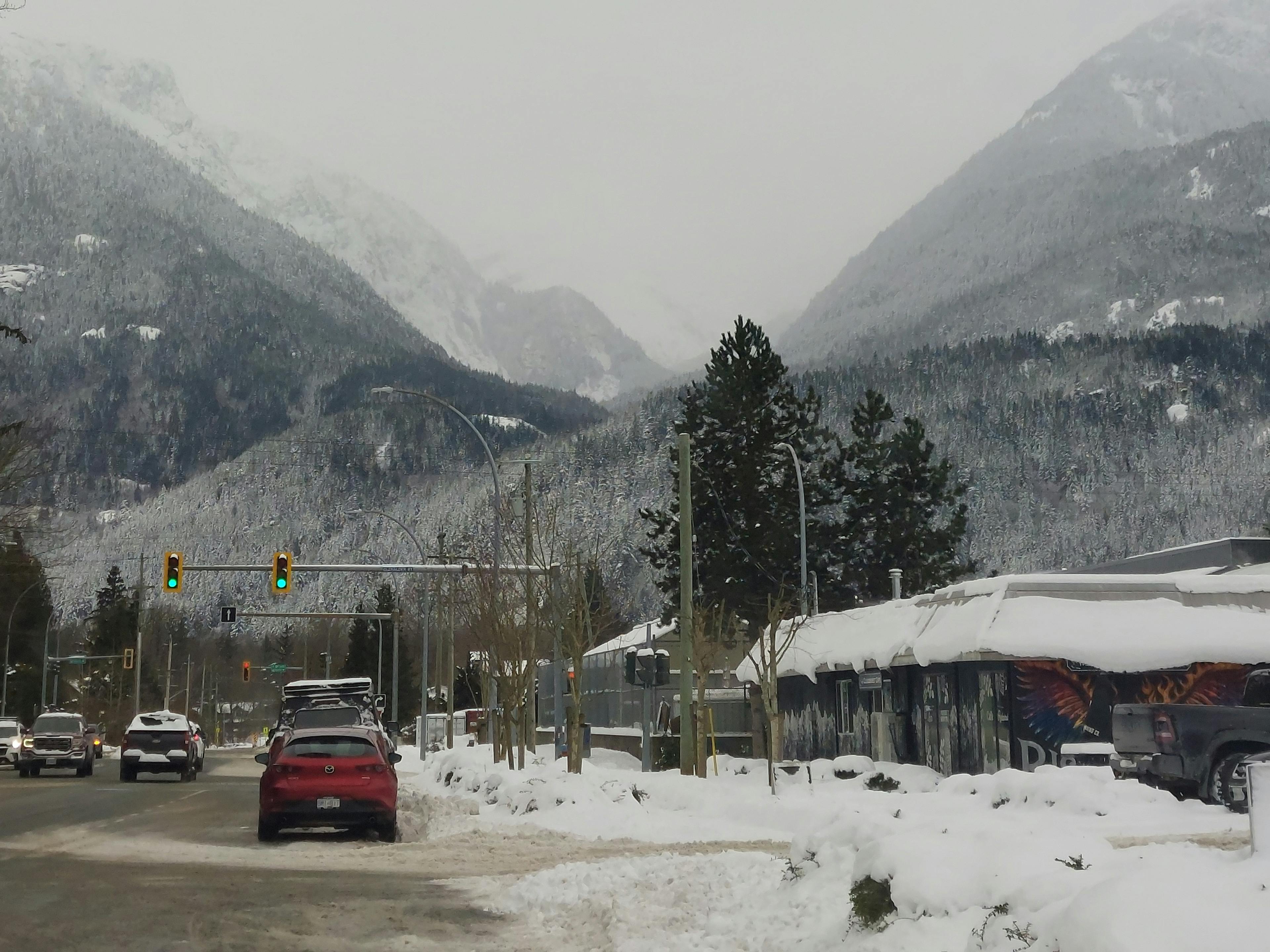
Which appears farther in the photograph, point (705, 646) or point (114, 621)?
point (114, 621)

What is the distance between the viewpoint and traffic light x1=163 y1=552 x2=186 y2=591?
4038 cm

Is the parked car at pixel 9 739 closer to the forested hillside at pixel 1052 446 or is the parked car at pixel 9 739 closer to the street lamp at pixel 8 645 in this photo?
the street lamp at pixel 8 645

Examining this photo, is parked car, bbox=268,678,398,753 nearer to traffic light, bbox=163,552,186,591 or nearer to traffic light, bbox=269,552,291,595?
traffic light, bbox=269,552,291,595

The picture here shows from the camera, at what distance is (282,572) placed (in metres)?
41.0

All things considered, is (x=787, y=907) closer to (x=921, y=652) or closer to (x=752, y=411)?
(x=921, y=652)

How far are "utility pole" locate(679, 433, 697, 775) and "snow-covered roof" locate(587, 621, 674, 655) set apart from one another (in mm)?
31240

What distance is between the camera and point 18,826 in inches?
966

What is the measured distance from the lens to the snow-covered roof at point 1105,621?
92.8 ft

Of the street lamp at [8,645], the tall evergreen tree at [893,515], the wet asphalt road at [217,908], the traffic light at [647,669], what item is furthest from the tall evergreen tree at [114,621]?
the wet asphalt road at [217,908]

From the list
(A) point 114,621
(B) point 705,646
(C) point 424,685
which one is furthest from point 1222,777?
(A) point 114,621

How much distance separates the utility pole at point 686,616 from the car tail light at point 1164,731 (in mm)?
10657

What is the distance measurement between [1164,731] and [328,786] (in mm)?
10950

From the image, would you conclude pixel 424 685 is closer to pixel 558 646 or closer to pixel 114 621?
pixel 558 646

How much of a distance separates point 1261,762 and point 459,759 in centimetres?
3121
